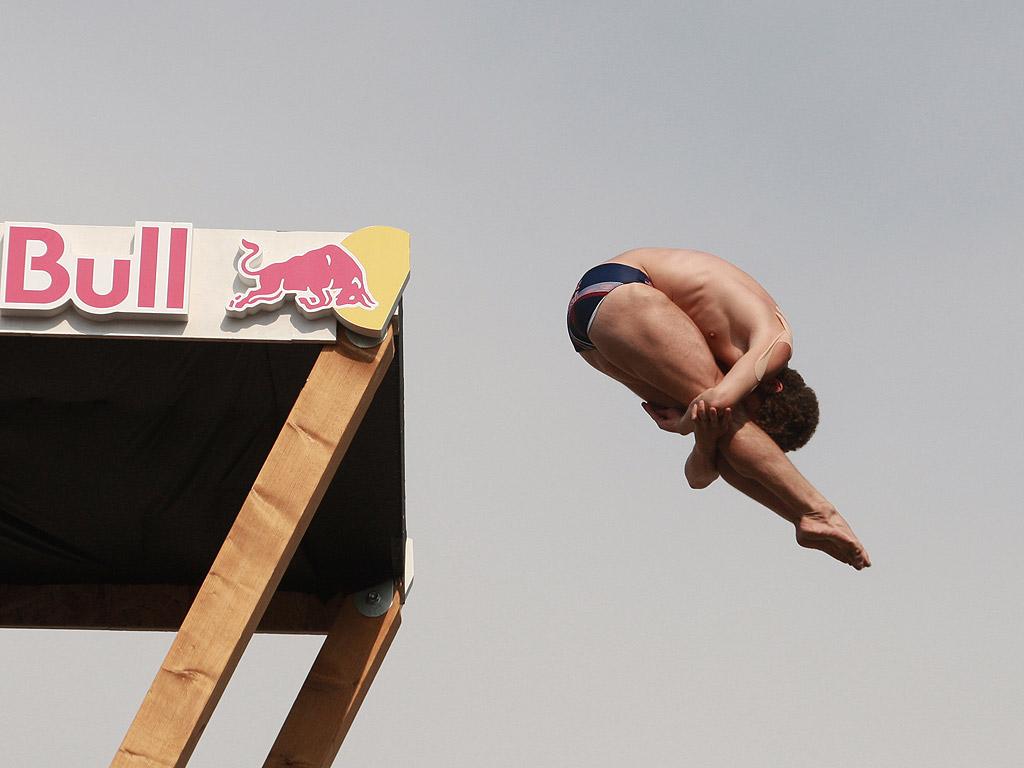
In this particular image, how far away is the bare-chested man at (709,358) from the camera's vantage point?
22.5 ft

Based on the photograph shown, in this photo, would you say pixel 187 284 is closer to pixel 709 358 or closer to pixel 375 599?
pixel 709 358

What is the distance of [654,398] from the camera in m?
7.28

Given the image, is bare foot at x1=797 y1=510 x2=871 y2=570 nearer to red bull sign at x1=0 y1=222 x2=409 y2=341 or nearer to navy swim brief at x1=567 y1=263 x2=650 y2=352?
navy swim brief at x1=567 y1=263 x2=650 y2=352

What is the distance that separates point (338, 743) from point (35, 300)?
396 cm

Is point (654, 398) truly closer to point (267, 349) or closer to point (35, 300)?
point (267, 349)

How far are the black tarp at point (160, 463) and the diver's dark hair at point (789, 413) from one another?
2283 millimetres

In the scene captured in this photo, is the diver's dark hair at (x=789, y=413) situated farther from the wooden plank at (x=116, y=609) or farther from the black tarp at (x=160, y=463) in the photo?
the wooden plank at (x=116, y=609)

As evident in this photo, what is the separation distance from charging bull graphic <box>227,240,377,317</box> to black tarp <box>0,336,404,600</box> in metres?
0.31

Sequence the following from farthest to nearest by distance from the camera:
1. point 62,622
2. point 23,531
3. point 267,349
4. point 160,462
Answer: point 62,622 < point 23,531 < point 160,462 < point 267,349

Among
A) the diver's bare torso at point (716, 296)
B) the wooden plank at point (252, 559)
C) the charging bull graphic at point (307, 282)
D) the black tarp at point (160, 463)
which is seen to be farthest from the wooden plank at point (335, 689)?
the diver's bare torso at point (716, 296)

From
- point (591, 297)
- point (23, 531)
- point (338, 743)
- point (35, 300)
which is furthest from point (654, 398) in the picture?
point (23, 531)

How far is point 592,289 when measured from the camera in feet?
23.7

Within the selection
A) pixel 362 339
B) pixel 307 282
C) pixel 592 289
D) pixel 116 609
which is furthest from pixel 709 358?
pixel 116 609

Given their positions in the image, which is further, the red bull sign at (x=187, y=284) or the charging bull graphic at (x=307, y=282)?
the charging bull graphic at (x=307, y=282)
